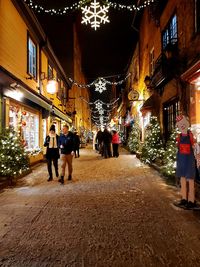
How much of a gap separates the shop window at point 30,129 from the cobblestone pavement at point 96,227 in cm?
544

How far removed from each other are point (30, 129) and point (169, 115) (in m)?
7.07

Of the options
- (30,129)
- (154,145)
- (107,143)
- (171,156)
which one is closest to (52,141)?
(171,156)

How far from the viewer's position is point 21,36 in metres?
13.8

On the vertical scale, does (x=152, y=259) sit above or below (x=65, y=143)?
below

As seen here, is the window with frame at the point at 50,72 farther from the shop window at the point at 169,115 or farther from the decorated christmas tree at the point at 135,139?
the shop window at the point at 169,115

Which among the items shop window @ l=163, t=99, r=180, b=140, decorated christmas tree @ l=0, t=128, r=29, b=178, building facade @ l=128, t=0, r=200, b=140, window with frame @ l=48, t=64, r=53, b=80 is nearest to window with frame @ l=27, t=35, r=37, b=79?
window with frame @ l=48, t=64, r=53, b=80

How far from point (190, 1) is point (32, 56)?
9089 millimetres

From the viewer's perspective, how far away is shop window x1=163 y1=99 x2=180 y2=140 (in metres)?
12.8

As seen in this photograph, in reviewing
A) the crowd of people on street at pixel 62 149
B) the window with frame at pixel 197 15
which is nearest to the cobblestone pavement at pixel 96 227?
the crowd of people on street at pixel 62 149

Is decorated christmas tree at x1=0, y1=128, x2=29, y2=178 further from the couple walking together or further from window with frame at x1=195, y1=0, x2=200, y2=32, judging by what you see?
window with frame at x1=195, y1=0, x2=200, y2=32

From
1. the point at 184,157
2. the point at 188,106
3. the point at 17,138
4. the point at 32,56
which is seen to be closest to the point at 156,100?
the point at 188,106

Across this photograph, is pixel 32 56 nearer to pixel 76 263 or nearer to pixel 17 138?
pixel 17 138

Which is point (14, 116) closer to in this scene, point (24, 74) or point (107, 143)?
point (24, 74)

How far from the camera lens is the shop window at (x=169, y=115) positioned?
1282 cm
